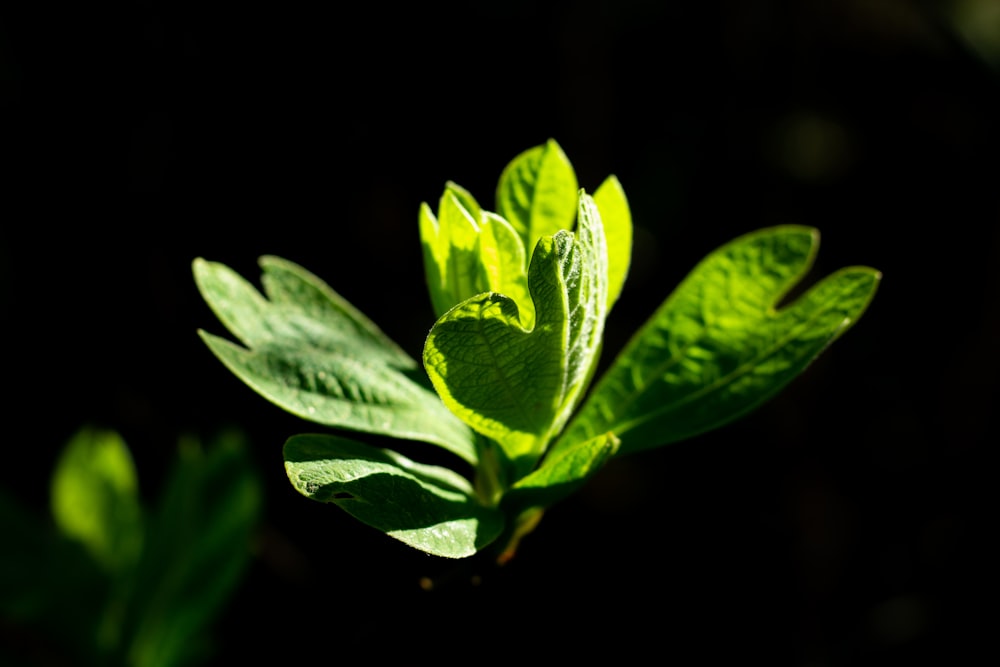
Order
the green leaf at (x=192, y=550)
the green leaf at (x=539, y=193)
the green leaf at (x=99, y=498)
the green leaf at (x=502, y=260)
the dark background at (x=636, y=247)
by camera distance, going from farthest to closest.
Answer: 1. the dark background at (x=636, y=247)
2. the green leaf at (x=99, y=498)
3. the green leaf at (x=192, y=550)
4. the green leaf at (x=539, y=193)
5. the green leaf at (x=502, y=260)

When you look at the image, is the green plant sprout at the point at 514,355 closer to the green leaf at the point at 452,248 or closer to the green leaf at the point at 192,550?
the green leaf at the point at 452,248

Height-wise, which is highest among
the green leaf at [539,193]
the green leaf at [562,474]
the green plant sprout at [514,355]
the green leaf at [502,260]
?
the green leaf at [539,193]

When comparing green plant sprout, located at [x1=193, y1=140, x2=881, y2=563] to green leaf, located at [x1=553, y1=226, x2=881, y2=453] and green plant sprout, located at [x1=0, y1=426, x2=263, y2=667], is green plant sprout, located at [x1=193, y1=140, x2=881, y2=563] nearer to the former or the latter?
green leaf, located at [x1=553, y1=226, x2=881, y2=453]

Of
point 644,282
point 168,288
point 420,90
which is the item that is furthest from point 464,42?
point 168,288

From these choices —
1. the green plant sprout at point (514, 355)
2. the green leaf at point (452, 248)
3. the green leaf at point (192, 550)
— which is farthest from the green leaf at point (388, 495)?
the green leaf at point (192, 550)

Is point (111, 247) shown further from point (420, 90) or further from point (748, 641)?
point (748, 641)

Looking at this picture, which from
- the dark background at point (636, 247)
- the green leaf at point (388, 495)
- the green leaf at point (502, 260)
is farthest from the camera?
the dark background at point (636, 247)

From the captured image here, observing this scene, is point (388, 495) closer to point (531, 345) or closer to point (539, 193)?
point (531, 345)
